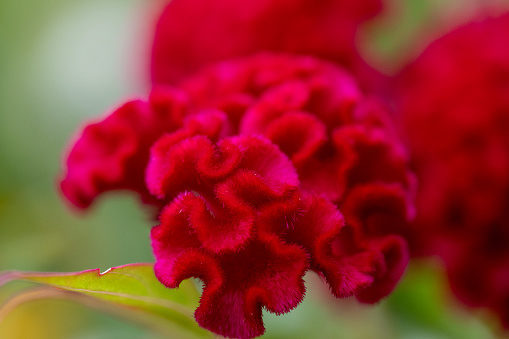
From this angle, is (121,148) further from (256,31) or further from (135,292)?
(256,31)

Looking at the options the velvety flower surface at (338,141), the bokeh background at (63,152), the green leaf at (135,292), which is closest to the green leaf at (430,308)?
the bokeh background at (63,152)

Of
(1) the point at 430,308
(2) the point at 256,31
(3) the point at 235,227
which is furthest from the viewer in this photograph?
(1) the point at 430,308

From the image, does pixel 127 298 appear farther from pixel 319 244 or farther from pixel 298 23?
pixel 298 23

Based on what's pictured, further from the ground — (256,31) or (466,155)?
(256,31)

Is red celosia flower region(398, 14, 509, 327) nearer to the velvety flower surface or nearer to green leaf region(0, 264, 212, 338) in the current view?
the velvety flower surface

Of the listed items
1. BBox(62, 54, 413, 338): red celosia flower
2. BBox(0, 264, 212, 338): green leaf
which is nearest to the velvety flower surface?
BBox(62, 54, 413, 338): red celosia flower

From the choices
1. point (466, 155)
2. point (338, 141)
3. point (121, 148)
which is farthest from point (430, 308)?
point (121, 148)
